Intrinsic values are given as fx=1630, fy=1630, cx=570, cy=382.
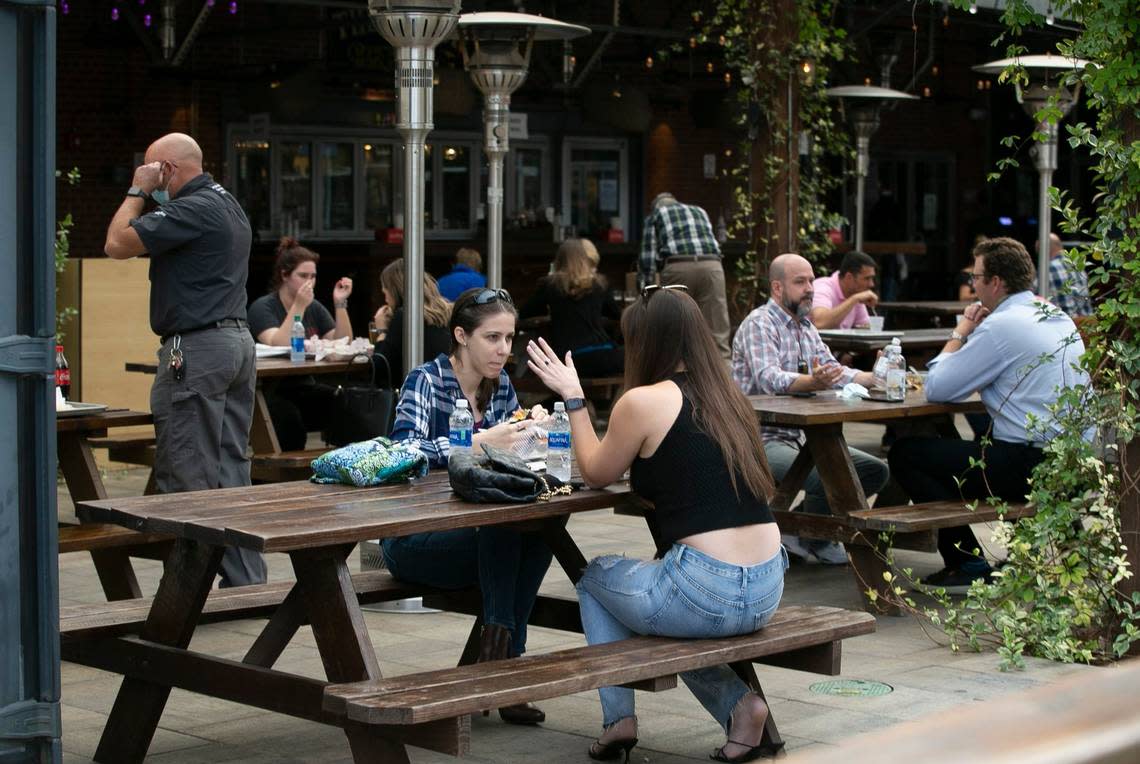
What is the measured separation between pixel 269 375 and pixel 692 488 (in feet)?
14.1

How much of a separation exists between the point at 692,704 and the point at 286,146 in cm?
1241

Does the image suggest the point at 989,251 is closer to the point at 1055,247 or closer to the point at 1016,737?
the point at 1016,737

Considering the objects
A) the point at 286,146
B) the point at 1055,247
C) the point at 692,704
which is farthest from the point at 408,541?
the point at 286,146

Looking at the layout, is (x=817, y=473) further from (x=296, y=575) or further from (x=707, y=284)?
(x=707, y=284)

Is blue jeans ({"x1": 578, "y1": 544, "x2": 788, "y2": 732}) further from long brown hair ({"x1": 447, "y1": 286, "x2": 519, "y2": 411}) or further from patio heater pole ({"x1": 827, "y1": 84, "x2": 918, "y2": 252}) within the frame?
patio heater pole ({"x1": 827, "y1": 84, "x2": 918, "y2": 252})

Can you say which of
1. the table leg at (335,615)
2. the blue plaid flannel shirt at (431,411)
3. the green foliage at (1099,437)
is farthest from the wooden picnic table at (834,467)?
the table leg at (335,615)

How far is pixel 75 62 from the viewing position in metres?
14.6

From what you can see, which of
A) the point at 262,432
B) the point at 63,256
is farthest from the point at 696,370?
the point at 63,256

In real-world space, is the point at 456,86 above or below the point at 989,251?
above

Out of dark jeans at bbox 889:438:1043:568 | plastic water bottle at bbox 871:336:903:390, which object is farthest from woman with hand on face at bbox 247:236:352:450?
dark jeans at bbox 889:438:1043:568

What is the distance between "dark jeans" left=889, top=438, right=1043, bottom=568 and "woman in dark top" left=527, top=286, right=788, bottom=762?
6.96ft

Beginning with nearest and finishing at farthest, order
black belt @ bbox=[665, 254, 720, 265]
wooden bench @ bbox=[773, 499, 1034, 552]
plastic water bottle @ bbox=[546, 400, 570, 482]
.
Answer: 1. plastic water bottle @ bbox=[546, 400, 570, 482]
2. wooden bench @ bbox=[773, 499, 1034, 552]
3. black belt @ bbox=[665, 254, 720, 265]

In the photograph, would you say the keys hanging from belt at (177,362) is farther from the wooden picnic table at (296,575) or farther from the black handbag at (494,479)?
the black handbag at (494,479)

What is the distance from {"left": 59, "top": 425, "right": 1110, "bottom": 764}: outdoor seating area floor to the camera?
4258 mm
